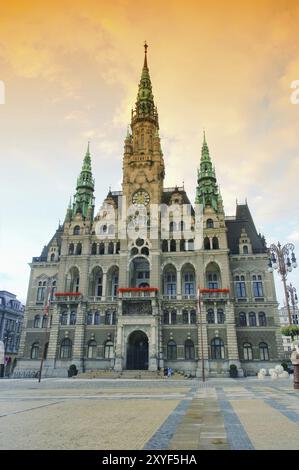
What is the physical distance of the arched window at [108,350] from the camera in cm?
4828

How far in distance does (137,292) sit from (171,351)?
949 cm

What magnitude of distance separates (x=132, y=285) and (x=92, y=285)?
20.6 feet

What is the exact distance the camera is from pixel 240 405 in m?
14.4

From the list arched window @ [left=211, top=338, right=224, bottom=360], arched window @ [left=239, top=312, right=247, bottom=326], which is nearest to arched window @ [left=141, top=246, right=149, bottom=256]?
arched window @ [left=211, top=338, right=224, bottom=360]

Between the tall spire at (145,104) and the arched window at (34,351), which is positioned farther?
the tall spire at (145,104)

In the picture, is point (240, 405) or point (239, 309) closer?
point (240, 405)

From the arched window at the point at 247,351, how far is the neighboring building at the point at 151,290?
0.45ft

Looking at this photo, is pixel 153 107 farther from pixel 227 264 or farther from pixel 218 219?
pixel 227 264

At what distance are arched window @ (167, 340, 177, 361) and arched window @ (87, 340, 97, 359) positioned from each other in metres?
10.5

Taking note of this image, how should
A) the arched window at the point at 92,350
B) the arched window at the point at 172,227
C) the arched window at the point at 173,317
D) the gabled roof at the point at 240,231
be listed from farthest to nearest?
the gabled roof at the point at 240,231
the arched window at the point at 172,227
the arched window at the point at 173,317
the arched window at the point at 92,350

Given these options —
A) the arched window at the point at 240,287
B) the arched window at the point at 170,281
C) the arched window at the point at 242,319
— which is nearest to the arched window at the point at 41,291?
the arched window at the point at 170,281

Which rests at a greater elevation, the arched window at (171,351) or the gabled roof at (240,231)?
the gabled roof at (240,231)

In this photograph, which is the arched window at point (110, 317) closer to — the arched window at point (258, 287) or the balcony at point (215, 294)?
the balcony at point (215, 294)
